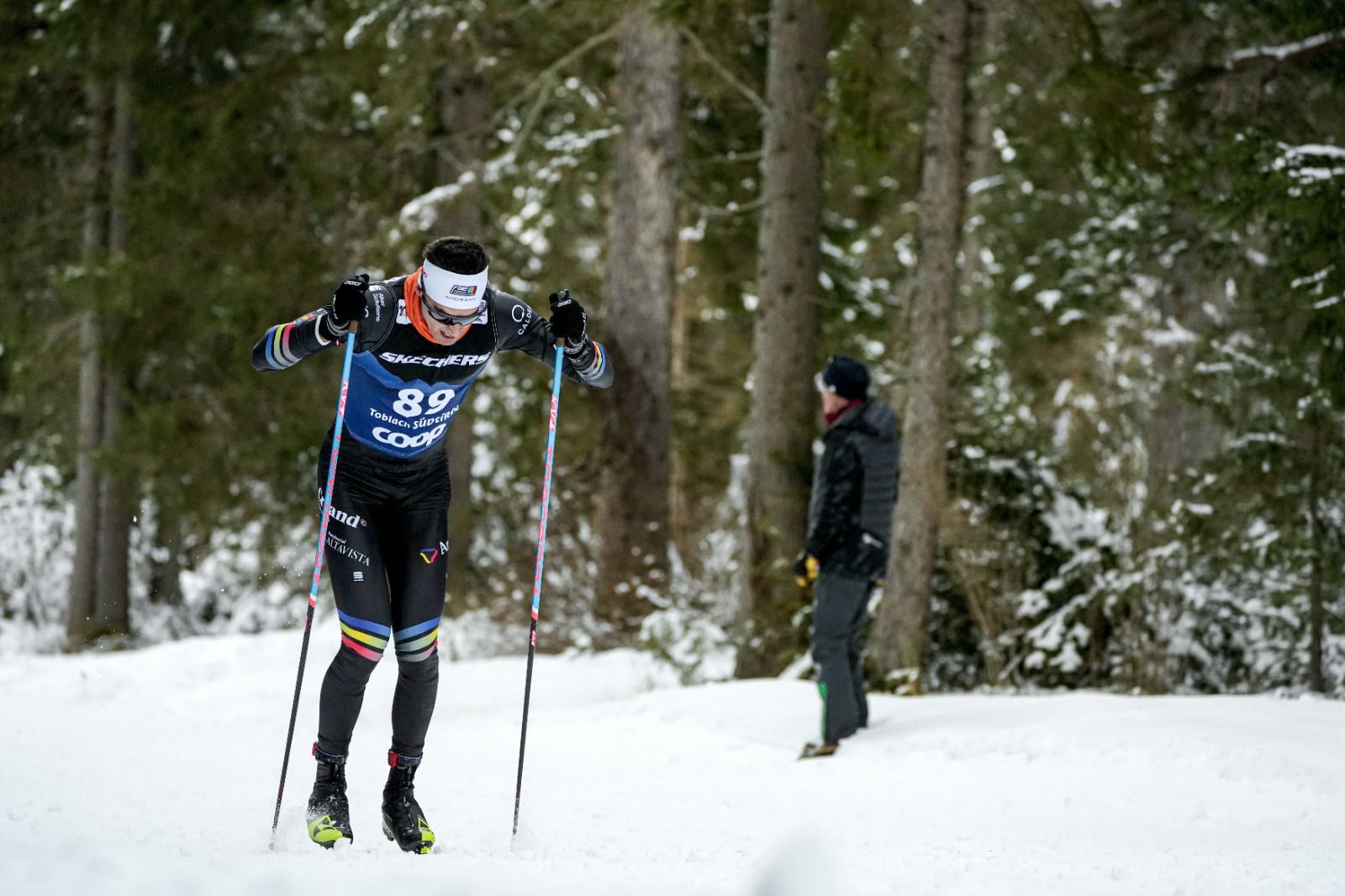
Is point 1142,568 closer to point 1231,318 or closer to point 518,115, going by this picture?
point 1231,318

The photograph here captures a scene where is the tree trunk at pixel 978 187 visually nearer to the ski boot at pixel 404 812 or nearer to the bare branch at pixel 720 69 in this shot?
the bare branch at pixel 720 69

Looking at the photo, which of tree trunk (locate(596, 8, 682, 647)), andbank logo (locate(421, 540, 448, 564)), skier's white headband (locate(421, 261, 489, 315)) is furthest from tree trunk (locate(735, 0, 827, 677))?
skier's white headband (locate(421, 261, 489, 315))

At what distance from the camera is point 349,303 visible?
4.93 m

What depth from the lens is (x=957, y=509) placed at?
985 centimetres

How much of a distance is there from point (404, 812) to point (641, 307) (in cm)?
850

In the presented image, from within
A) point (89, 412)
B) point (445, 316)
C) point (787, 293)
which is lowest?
point (445, 316)

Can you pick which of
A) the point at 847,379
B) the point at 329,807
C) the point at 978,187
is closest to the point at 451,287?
the point at 329,807

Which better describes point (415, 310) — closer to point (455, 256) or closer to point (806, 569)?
point (455, 256)

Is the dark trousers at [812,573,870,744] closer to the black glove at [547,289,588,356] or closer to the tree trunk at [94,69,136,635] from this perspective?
the black glove at [547,289,588,356]

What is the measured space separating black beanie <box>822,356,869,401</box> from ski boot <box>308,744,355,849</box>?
147 inches

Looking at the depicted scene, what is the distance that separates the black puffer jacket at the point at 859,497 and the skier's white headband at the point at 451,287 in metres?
3.15

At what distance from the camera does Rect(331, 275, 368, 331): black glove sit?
16.1 ft

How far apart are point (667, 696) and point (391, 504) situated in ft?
14.9

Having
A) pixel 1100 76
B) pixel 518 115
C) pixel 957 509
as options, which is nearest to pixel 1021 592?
pixel 957 509
